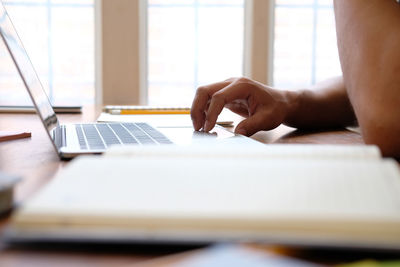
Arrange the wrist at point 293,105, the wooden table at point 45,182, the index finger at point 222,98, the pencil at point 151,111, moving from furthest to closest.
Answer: the pencil at point 151,111 → the wrist at point 293,105 → the index finger at point 222,98 → the wooden table at point 45,182

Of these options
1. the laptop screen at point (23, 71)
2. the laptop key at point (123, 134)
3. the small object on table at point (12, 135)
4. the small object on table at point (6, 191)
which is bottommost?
the small object on table at point (12, 135)

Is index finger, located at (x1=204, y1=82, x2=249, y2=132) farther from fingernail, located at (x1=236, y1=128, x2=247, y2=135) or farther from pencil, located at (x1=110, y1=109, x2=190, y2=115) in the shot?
pencil, located at (x1=110, y1=109, x2=190, y2=115)

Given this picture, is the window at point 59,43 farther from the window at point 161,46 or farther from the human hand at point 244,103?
the human hand at point 244,103

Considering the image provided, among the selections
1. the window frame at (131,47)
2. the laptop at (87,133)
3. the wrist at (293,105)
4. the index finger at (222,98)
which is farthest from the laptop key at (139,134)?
the window frame at (131,47)

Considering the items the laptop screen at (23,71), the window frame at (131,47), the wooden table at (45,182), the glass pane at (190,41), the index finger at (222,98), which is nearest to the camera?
the wooden table at (45,182)

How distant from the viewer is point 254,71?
488cm

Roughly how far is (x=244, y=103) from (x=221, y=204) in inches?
25.9

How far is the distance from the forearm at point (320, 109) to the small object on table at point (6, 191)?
0.67m

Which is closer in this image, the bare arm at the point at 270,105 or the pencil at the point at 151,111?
the bare arm at the point at 270,105

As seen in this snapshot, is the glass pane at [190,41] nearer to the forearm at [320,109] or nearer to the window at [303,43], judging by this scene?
the window at [303,43]

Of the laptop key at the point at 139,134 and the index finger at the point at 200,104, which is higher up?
the index finger at the point at 200,104

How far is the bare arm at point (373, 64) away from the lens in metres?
0.70

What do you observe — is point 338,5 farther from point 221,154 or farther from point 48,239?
point 48,239

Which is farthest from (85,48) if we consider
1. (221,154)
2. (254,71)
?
(221,154)
